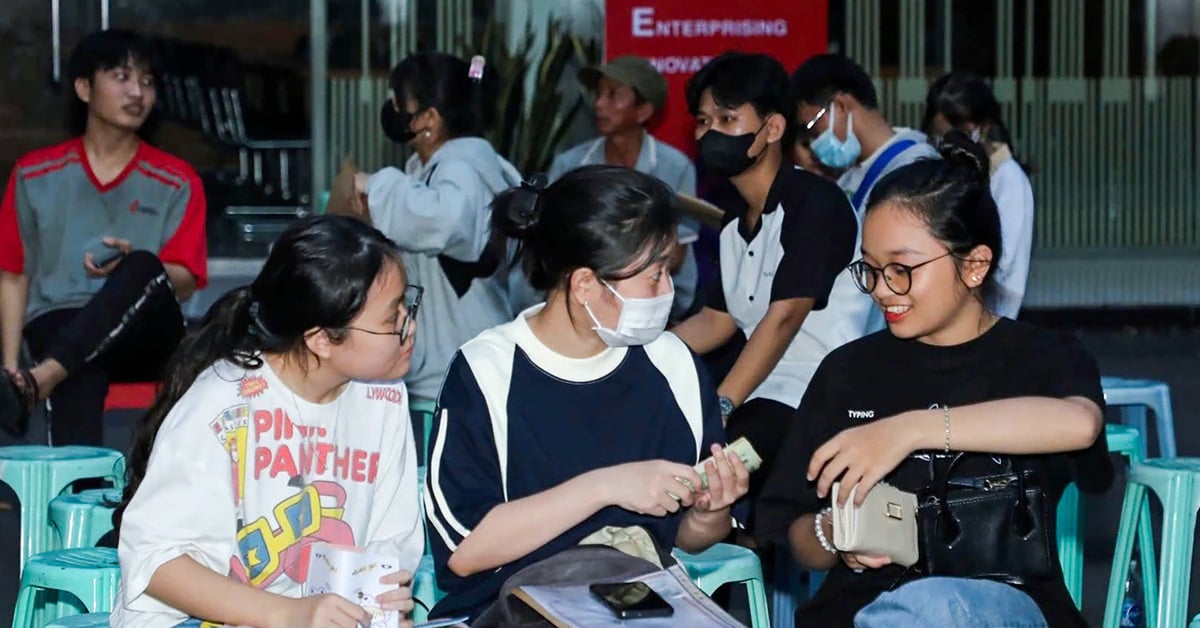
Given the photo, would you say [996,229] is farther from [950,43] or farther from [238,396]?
[950,43]

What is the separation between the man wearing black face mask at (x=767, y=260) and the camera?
4.34 meters

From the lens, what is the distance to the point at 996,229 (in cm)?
313

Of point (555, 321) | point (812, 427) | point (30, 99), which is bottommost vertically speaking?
point (812, 427)

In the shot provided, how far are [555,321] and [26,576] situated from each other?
1407mm

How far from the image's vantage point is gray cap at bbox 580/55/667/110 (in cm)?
665

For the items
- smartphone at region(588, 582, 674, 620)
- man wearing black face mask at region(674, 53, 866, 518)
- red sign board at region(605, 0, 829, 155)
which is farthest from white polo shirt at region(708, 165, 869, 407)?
red sign board at region(605, 0, 829, 155)

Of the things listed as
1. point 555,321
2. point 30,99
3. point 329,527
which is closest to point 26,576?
point 329,527

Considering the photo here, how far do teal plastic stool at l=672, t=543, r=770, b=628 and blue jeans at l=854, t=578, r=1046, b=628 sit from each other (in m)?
1.02

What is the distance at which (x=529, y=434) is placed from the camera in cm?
296

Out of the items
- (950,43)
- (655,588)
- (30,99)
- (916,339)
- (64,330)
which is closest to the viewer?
(655,588)

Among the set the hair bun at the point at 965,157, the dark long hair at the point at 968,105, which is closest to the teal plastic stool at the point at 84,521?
the hair bun at the point at 965,157

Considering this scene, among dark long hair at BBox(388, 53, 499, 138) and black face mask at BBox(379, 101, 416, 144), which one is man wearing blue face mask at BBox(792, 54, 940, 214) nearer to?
dark long hair at BBox(388, 53, 499, 138)

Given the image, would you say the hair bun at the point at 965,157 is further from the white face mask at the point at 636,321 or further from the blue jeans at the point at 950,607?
the blue jeans at the point at 950,607

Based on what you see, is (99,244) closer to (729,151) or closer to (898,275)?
(729,151)
